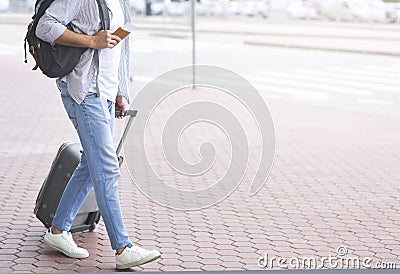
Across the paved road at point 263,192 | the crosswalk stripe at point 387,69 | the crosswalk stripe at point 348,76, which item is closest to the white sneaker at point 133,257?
the paved road at point 263,192

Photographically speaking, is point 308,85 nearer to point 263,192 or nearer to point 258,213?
point 263,192

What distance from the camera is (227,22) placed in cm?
4325

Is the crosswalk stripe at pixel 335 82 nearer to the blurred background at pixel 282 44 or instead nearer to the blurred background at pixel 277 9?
the blurred background at pixel 282 44

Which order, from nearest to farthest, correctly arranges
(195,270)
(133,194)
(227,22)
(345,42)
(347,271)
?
(347,271) < (195,270) < (133,194) < (345,42) < (227,22)

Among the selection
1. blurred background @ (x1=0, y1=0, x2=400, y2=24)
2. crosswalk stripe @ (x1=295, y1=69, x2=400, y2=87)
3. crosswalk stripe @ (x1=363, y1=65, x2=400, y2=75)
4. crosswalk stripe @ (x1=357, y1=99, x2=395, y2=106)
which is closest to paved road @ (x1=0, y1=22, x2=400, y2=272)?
crosswalk stripe @ (x1=357, y1=99, x2=395, y2=106)

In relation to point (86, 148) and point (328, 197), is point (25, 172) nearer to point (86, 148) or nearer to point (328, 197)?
point (328, 197)

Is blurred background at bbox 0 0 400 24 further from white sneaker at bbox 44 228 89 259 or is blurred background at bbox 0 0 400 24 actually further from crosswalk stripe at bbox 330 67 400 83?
white sneaker at bbox 44 228 89 259

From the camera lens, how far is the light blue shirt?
482 cm

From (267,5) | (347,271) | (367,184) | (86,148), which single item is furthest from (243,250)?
(267,5)

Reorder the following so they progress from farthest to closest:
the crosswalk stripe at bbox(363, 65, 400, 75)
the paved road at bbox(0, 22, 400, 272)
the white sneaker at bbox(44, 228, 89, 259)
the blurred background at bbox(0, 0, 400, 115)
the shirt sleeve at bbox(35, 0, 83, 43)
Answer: the crosswalk stripe at bbox(363, 65, 400, 75)
the blurred background at bbox(0, 0, 400, 115)
the paved road at bbox(0, 22, 400, 272)
the white sneaker at bbox(44, 228, 89, 259)
the shirt sleeve at bbox(35, 0, 83, 43)

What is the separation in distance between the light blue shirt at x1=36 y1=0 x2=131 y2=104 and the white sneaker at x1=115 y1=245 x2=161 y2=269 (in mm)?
910

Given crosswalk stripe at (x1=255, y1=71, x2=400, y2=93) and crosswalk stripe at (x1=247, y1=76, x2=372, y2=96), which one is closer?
crosswalk stripe at (x1=247, y1=76, x2=372, y2=96)

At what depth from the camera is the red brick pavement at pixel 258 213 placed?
5527mm

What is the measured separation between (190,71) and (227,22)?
25.1m
